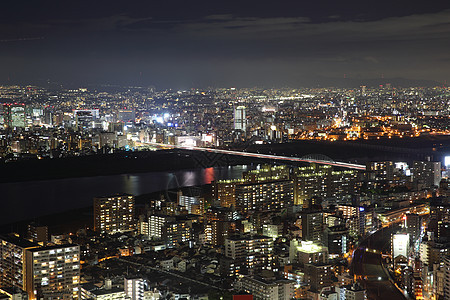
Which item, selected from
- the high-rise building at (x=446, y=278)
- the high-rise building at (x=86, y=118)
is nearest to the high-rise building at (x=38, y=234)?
the high-rise building at (x=446, y=278)

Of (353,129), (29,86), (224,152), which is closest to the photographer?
(29,86)

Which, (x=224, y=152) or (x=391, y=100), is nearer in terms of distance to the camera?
(x=224, y=152)

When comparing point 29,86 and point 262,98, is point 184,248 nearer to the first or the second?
point 29,86

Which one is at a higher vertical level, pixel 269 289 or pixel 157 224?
pixel 157 224

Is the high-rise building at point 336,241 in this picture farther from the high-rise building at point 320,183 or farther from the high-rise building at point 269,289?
the high-rise building at point 320,183

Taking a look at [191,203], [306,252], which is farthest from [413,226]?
[191,203]

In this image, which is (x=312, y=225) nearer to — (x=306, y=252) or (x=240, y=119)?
(x=306, y=252)

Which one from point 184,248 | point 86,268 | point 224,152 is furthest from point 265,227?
point 224,152
